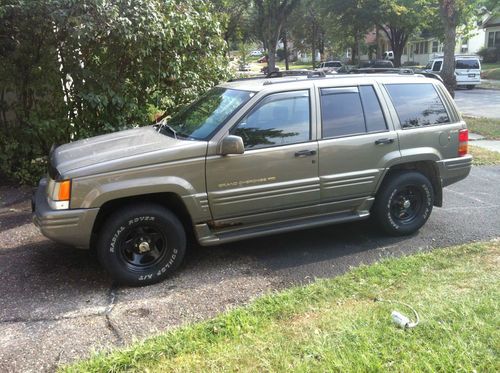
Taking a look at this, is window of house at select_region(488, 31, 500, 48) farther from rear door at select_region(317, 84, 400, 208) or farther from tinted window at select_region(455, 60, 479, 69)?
rear door at select_region(317, 84, 400, 208)

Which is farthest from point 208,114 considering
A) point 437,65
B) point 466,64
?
point 466,64

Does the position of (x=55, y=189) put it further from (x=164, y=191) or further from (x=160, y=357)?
(x=160, y=357)

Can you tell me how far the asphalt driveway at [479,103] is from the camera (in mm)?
17453

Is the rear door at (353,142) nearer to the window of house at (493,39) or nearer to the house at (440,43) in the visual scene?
the house at (440,43)

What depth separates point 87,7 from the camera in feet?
20.6

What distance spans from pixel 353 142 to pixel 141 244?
2.30m

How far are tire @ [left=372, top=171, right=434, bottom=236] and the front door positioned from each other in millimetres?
869

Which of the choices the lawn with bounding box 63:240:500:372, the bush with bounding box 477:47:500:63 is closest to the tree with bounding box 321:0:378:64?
the bush with bounding box 477:47:500:63

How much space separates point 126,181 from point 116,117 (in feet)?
11.9

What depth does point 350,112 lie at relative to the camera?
197 inches

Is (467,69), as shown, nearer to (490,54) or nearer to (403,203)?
(490,54)

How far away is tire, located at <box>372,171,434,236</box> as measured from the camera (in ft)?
17.1

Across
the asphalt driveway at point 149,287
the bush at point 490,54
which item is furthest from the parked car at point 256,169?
the bush at point 490,54

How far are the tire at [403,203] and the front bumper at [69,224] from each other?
296cm
